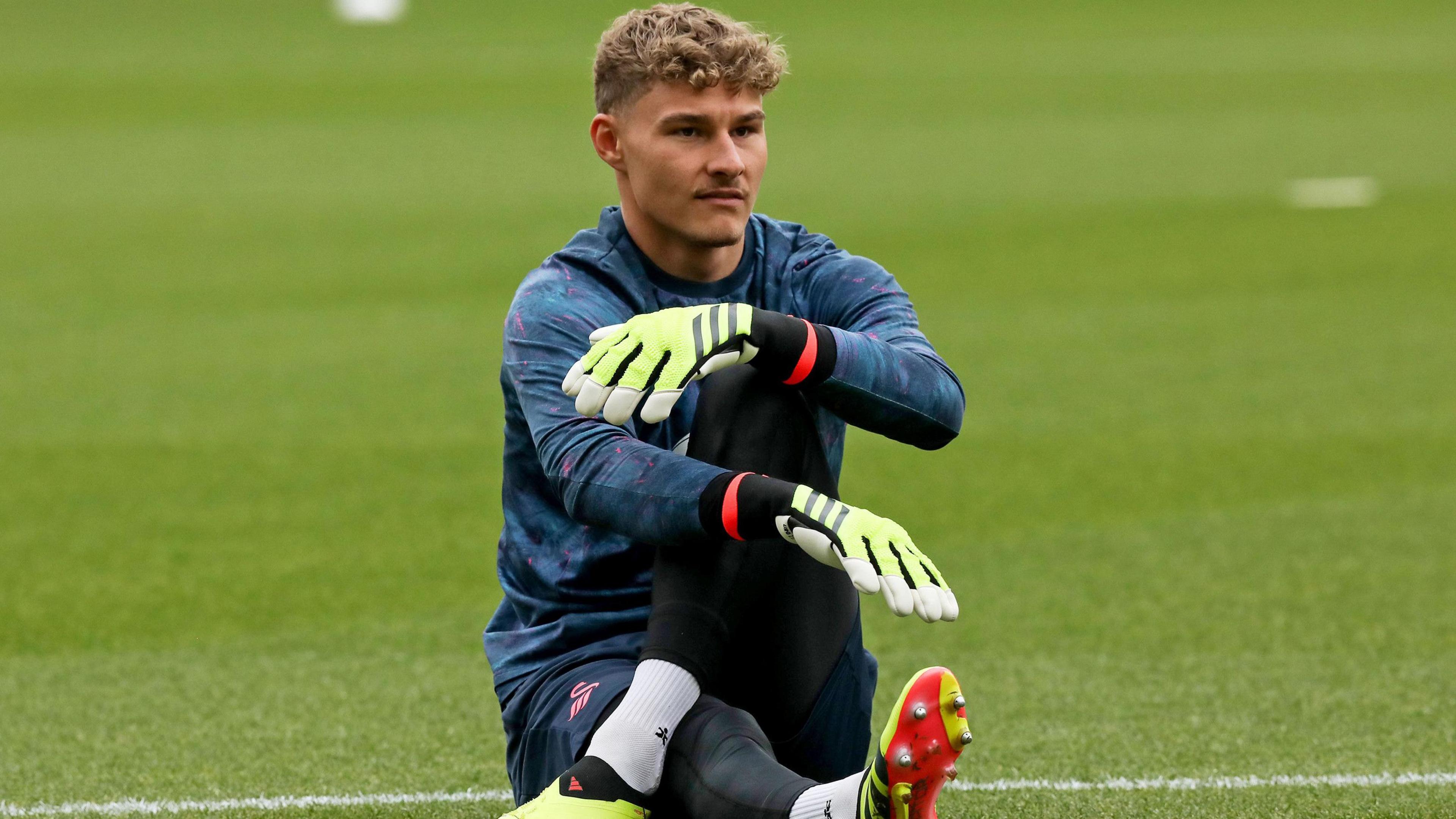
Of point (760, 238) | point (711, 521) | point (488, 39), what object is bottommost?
point (488, 39)

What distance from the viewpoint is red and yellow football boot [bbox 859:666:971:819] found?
3025 mm

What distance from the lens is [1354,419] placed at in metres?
8.95

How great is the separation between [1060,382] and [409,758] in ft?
19.8

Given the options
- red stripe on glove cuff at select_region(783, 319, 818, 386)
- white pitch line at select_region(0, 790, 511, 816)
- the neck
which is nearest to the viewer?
red stripe on glove cuff at select_region(783, 319, 818, 386)

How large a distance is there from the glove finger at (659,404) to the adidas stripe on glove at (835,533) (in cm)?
15

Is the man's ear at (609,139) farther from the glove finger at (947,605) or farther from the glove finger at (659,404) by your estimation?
the glove finger at (947,605)

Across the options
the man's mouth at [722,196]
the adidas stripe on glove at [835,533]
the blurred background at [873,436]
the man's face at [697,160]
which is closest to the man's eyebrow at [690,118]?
the man's face at [697,160]

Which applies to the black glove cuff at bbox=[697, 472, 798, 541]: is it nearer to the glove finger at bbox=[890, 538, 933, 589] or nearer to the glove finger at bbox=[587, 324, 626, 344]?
the glove finger at bbox=[890, 538, 933, 589]

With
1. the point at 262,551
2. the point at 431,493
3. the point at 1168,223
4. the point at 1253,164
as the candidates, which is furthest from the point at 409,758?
the point at 1253,164

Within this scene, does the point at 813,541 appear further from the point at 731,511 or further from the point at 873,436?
the point at 873,436

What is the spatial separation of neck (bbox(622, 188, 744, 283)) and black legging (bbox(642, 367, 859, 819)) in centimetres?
32

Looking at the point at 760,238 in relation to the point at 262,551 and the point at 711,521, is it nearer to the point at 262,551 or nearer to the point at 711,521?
the point at 711,521

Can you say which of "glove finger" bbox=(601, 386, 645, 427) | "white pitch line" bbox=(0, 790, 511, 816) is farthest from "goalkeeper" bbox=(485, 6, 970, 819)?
"white pitch line" bbox=(0, 790, 511, 816)

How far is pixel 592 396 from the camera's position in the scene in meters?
3.22
